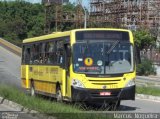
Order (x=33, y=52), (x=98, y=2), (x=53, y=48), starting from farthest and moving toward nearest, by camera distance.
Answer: (x=98, y=2) < (x=33, y=52) < (x=53, y=48)

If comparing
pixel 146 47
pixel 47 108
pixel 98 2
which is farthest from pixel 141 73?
pixel 47 108

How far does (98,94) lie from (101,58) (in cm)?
124

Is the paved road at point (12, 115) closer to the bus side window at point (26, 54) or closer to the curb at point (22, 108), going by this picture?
the curb at point (22, 108)

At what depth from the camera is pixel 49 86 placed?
20.9 metres

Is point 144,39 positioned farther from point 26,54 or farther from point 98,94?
point 98,94

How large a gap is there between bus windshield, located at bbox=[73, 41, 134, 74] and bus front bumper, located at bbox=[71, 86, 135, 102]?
0.64 meters

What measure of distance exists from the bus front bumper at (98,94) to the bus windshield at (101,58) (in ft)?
2.09

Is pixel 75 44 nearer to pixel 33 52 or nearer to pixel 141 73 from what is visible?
pixel 33 52

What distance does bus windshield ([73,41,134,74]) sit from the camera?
17.8 metres

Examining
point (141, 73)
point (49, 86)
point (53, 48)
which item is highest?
point (53, 48)

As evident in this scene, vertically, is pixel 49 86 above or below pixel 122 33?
below

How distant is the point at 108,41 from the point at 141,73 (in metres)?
44.3

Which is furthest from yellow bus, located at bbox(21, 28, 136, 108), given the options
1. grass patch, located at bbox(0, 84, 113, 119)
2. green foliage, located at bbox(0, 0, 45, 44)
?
green foliage, located at bbox(0, 0, 45, 44)

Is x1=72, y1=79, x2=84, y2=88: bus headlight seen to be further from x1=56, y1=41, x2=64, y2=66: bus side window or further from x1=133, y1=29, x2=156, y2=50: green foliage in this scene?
x1=133, y1=29, x2=156, y2=50: green foliage
